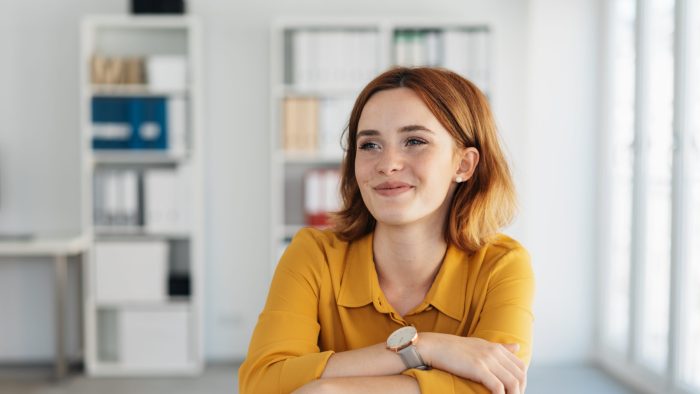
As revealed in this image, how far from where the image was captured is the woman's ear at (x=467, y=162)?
1.64 metres

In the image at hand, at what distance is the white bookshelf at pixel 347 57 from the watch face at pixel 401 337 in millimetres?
2754

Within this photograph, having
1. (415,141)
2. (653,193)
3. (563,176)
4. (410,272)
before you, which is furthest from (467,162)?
(563,176)

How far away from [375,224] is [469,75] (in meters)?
2.64

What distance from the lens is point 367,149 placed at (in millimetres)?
1585

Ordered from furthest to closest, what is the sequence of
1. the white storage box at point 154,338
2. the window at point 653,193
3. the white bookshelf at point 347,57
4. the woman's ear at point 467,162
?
the white storage box at point 154,338
the white bookshelf at point 347,57
the window at point 653,193
the woman's ear at point 467,162

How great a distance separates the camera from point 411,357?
4.85 ft

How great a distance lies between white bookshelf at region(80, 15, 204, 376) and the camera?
4.27 metres

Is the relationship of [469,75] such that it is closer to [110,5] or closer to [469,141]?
[110,5]

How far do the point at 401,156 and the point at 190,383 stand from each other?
305 cm

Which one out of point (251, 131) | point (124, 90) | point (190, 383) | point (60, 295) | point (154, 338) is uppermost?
point (124, 90)

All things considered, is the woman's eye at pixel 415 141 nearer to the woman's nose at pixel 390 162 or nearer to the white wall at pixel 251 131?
the woman's nose at pixel 390 162

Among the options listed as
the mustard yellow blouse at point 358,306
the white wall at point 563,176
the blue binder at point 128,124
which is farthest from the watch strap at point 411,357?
the white wall at point 563,176

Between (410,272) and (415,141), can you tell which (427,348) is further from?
(415,141)

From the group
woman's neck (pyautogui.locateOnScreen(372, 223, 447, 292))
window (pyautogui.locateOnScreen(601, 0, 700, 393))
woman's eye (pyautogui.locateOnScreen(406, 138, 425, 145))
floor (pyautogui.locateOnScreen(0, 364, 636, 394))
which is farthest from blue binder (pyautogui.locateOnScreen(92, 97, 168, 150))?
woman's eye (pyautogui.locateOnScreen(406, 138, 425, 145))
